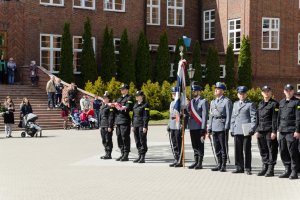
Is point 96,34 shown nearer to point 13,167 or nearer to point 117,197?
point 13,167

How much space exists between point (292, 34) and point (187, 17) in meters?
7.97

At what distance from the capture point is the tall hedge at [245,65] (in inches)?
1768

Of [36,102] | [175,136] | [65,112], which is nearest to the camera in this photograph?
[175,136]

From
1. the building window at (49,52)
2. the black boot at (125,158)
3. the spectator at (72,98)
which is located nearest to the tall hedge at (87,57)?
the building window at (49,52)

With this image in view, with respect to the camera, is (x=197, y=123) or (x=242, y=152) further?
(x=197, y=123)

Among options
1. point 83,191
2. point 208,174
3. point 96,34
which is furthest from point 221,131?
point 96,34

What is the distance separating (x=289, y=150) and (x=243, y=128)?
49.9 inches

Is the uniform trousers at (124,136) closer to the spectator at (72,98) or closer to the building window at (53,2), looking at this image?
the spectator at (72,98)

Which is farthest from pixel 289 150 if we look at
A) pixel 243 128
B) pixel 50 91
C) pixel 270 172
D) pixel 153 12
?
pixel 153 12

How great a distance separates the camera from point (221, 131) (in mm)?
15133

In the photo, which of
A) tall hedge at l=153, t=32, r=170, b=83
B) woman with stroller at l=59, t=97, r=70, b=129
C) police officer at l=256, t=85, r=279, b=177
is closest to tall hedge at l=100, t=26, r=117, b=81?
tall hedge at l=153, t=32, r=170, b=83

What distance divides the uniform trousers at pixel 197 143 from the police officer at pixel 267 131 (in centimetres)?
174

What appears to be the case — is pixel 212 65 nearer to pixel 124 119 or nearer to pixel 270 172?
pixel 124 119

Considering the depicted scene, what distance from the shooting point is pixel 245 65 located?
4528 cm
